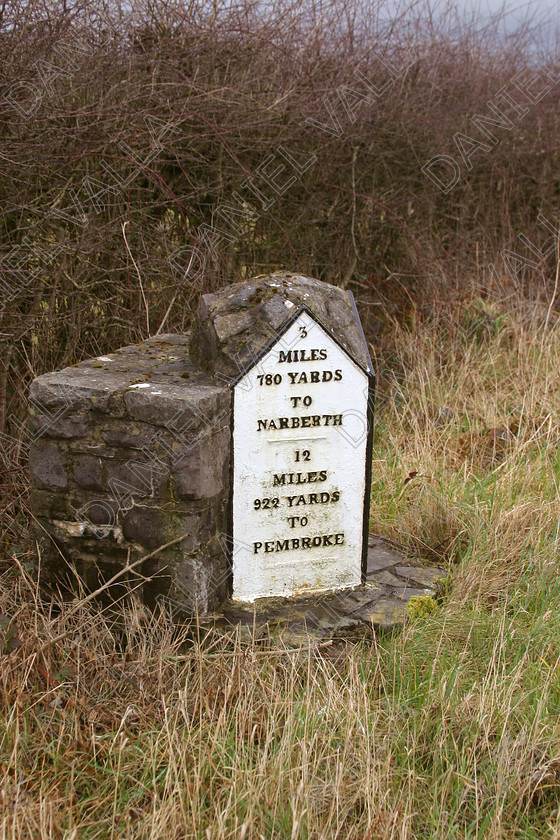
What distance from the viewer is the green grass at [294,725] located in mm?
2117

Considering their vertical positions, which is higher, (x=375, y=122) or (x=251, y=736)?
(x=375, y=122)

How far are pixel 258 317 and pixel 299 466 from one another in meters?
0.58

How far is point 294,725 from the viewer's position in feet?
7.75

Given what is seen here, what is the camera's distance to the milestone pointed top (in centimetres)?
296

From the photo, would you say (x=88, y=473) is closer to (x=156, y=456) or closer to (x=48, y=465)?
(x=48, y=465)

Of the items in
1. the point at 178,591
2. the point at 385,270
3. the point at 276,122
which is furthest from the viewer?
the point at 385,270

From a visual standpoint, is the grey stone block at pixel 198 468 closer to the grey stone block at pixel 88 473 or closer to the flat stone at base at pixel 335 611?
the grey stone block at pixel 88 473

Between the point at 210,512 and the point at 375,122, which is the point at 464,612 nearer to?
the point at 210,512

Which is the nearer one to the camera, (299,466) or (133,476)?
(133,476)

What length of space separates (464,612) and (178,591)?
110 centimetres

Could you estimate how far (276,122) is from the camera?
5.41 meters

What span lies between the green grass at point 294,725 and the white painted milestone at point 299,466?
0.34 m

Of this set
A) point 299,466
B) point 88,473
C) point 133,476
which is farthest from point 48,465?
point 299,466

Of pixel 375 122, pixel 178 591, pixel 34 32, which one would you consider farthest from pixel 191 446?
pixel 375 122
